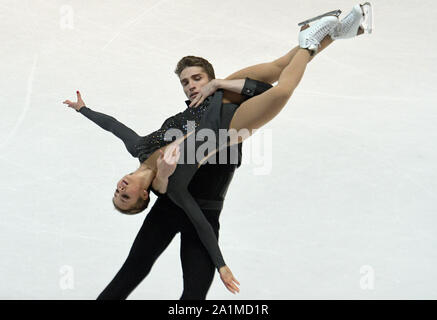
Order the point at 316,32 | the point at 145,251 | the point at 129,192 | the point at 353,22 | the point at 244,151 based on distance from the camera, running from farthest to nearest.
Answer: the point at 244,151 < the point at 353,22 < the point at 316,32 < the point at 145,251 < the point at 129,192

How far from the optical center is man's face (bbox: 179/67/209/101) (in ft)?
9.23

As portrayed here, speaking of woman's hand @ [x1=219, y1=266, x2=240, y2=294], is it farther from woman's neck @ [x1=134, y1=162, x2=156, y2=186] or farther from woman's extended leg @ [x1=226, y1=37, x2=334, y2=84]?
woman's extended leg @ [x1=226, y1=37, x2=334, y2=84]

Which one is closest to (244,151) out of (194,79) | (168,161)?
(194,79)

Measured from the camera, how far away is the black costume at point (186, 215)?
2.58 meters

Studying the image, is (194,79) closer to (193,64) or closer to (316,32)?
(193,64)

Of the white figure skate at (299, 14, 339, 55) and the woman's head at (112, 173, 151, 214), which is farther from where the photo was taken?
the white figure skate at (299, 14, 339, 55)

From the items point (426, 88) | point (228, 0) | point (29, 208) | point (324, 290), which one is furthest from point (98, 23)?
point (324, 290)

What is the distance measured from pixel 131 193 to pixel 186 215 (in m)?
0.29

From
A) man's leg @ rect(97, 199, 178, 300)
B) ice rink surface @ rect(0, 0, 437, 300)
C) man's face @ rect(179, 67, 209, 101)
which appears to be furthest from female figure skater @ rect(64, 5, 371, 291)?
ice rink surface @ rect(0, 0, 437, 300)

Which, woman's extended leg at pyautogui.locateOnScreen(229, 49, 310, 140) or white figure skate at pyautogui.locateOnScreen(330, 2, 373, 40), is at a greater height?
white figure skate at pyautogui.locateOnScreen(330, 2, 373, 40)

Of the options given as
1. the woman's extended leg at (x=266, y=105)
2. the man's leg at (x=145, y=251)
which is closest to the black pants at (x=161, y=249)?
the man's leg at (x=145, y=251)

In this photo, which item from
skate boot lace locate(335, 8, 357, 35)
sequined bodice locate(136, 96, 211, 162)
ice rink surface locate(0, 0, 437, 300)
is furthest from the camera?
ice rink surface locate(0, 0, 437, 300)

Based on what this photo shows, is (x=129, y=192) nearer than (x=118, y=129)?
Yes

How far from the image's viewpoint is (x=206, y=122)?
2.61 meters
